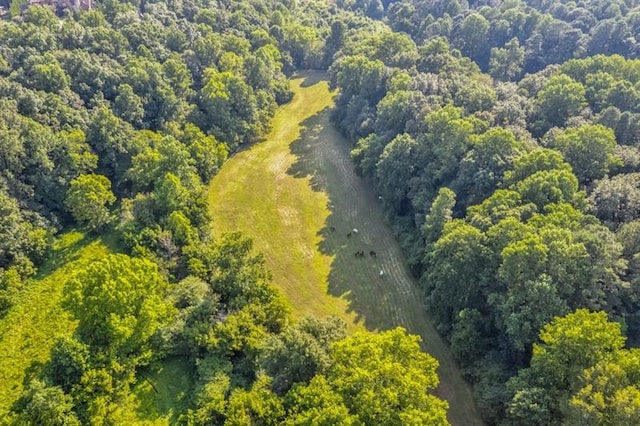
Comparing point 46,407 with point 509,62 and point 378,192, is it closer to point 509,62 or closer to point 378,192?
point 378,192

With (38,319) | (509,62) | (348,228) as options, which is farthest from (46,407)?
(509,62)

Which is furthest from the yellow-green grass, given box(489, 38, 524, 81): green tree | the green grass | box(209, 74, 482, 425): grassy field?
box(489, 38, 524, 81): green tree

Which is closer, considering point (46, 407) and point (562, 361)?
point (562, 361)

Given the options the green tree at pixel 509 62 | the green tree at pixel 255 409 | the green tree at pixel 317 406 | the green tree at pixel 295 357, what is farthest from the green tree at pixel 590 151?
the green tree at pixel 255 409

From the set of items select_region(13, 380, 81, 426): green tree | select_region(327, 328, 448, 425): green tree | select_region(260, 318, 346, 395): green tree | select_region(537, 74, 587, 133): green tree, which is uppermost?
select_region(537, 74, 587, 133): green tree

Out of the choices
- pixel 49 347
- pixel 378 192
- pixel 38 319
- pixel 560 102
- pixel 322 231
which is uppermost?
pixel 560 102

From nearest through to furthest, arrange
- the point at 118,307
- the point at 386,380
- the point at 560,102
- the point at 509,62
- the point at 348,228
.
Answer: the point at 386,380 < the point at 118,307 < the point at 560,102 < the point at 348,228 < the point at 509,62

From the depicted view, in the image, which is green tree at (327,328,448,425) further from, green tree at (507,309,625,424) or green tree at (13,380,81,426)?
green tree at (13,380,81,426)
